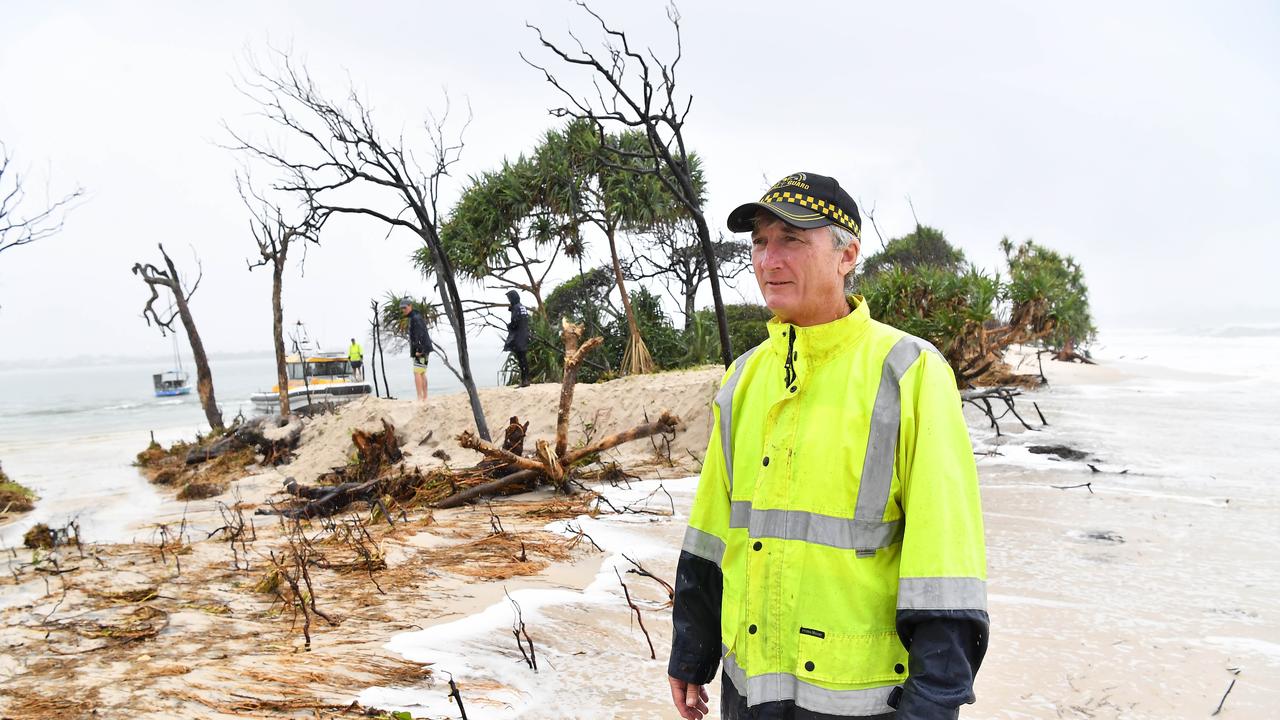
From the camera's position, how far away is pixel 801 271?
173 centimetres

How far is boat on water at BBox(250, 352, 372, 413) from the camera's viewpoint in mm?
20109

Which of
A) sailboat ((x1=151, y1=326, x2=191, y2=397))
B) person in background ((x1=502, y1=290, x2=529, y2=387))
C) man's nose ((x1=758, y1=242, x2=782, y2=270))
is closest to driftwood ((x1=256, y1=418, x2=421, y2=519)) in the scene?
person in background ((x1=502, y1=290, x2=529, y2=387))

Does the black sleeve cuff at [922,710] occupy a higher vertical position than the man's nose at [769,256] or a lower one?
lower

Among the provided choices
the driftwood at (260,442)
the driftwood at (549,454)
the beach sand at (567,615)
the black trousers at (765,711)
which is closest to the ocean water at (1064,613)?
the beach sand at (567,615)

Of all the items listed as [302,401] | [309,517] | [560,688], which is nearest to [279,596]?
[560,688]

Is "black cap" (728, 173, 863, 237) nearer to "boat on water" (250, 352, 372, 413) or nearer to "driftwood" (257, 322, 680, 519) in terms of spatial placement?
"driftwood" (257, 322, 680, 519)

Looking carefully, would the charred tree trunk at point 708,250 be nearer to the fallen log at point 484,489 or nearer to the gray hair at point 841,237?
the fallen log at point 484,489

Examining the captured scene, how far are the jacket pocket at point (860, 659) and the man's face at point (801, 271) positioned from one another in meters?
0.71

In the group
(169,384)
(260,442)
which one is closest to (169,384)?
(169,384)

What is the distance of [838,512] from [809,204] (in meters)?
0.69

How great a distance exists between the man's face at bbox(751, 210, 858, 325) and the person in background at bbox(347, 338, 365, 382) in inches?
902

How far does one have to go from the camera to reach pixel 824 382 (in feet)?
5.64

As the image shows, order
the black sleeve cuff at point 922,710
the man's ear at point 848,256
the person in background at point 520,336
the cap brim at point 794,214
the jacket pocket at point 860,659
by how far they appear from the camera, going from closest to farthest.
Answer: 1. the black sleeve cuff at point 922,710
2. the jacket pocket at point 860,659
3. the cap brim at point 794,214
4. the man's ear at point 848,256
5. the person in background at point 520,336

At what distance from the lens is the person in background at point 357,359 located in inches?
920
